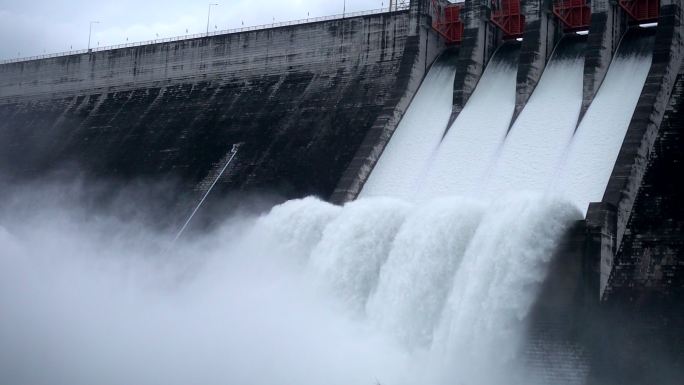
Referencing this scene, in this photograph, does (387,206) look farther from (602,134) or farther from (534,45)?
(534,45)

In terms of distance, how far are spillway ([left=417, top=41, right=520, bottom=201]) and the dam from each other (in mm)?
68

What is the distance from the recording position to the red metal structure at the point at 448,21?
3300 cm

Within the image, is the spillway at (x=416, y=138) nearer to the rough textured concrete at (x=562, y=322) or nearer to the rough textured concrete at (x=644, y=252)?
the rough textured concrete at (x=644, y=252)

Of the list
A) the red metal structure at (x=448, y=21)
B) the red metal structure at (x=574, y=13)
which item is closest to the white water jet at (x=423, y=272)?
the red metal structure at (x=574, y=13)

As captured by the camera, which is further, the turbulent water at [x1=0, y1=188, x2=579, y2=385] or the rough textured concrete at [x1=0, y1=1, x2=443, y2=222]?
the rough textured concrete at [x1=0, y1=1, x2=443, y2=222]

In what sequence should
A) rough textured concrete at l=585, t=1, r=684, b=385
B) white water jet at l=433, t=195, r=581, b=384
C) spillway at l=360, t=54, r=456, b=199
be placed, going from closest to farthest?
rough textured concrete at l=585, t=1, r=684, b=385
white water jet at l=433, t=195, r=581, b=384
spillway at l=360, t=54, r=456, b=199

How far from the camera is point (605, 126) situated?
25844 mm

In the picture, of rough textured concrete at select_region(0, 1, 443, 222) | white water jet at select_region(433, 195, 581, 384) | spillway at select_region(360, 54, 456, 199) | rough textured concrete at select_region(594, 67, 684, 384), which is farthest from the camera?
rough textured concrete at select_region(0, 1, 443, 222)

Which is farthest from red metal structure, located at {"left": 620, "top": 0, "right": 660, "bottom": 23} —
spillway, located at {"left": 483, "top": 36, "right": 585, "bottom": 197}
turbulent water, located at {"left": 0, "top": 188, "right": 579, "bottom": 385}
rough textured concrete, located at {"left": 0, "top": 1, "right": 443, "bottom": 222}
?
turbulent water, located at {"left": 0, "top": 188, "right": 579, "bottom": 385}

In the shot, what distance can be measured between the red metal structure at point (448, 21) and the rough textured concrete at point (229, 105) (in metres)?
0.52

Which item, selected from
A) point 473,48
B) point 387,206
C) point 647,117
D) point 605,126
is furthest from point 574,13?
point 387,206

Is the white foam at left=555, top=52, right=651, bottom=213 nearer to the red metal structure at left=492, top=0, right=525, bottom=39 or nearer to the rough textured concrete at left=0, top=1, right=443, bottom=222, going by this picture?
the red metal structure at left=492, top=0, right=525, bottom=39

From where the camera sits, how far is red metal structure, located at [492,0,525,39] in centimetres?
3150

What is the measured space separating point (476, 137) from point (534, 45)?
10.6ft
